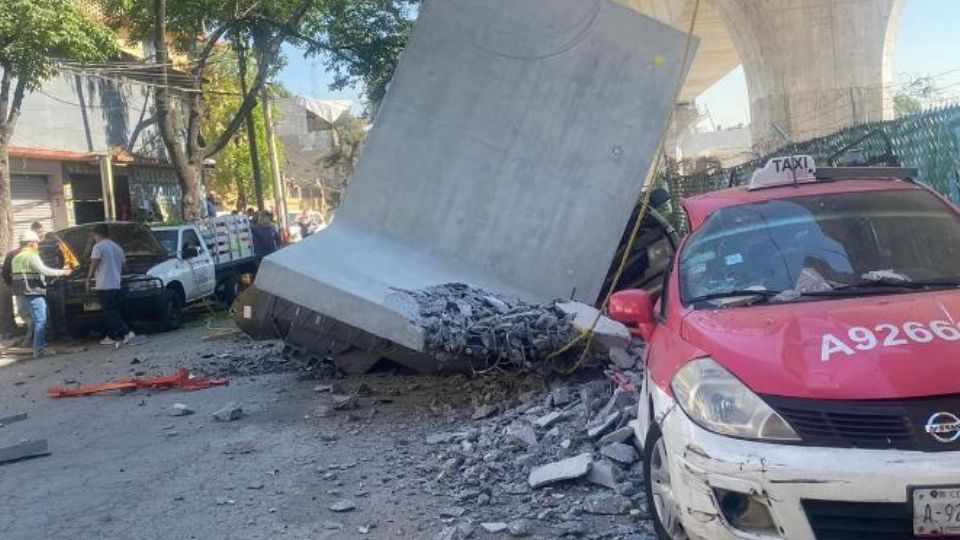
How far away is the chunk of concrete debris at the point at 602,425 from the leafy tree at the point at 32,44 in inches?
430

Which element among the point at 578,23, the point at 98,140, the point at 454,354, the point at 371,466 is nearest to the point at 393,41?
the point at 98,140

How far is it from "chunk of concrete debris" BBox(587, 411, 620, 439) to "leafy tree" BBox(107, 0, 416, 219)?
15.7 m

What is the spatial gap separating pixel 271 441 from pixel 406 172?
4392mm

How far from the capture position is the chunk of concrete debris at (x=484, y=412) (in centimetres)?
675

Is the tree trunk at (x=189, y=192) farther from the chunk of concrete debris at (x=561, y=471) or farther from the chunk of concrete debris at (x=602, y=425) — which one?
the chunk of concrete debris at (x=561, y=471)

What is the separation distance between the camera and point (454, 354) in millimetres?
A: 7297

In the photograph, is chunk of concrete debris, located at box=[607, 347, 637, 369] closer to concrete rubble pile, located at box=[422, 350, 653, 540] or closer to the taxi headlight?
concrete rubble pile, located at box=[422, 350, 653, 540]

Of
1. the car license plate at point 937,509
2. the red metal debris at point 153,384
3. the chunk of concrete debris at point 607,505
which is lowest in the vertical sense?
the red metal debris at point 153,384

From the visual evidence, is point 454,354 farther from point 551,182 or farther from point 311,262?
point 551,182

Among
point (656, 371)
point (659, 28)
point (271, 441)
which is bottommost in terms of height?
point (271, 441)

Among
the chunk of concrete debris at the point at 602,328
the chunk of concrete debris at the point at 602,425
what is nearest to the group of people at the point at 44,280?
the chunk of concrete debris at the point at 602,328

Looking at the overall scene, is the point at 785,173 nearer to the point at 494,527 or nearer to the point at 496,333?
the point at 494,527

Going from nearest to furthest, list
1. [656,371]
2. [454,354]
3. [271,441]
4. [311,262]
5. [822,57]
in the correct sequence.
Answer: [656,371] → [271,441] → [454,354] → [311,262] → [822,57]

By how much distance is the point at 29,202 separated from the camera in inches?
789
